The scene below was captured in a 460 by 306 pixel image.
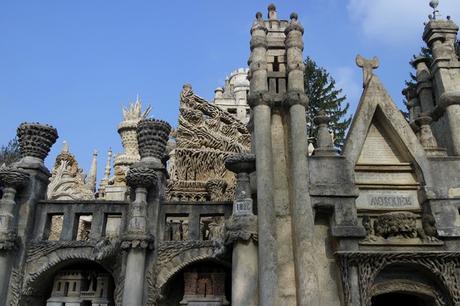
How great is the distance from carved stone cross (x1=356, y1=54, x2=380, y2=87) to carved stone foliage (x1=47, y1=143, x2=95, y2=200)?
17.1m

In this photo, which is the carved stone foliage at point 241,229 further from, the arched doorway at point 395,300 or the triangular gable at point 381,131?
the arched doorway at point 395,300

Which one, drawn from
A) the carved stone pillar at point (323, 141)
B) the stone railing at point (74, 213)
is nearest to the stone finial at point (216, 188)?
the stone railing at point (74, 213)

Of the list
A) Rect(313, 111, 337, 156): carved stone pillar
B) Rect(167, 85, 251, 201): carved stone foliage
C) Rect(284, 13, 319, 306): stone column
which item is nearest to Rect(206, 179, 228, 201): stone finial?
Rect(167, 85, 251, 201): carved stone foliage

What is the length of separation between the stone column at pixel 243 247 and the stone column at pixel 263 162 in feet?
0.88

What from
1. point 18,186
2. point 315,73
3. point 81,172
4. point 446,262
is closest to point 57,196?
point 81,172

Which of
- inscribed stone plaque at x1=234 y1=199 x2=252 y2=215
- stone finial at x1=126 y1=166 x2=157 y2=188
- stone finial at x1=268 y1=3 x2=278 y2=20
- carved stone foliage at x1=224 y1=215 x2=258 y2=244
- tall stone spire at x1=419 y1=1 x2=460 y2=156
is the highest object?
stone finial at x1=268 y1=3 x2=278 y2=20

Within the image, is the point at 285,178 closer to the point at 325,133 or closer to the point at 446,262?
the point at 325,133

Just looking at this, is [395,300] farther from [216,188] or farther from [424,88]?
[216,188]

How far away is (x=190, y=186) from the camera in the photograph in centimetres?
2009

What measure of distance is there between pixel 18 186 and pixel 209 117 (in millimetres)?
13233

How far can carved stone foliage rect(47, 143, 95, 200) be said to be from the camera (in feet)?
78.3

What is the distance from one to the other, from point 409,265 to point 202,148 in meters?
13.6

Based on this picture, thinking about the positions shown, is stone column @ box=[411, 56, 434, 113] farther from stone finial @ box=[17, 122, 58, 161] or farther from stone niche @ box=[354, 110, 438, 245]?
stone finial @ box=[17, 122, 58, 161]

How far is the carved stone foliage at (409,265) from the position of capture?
831cm
